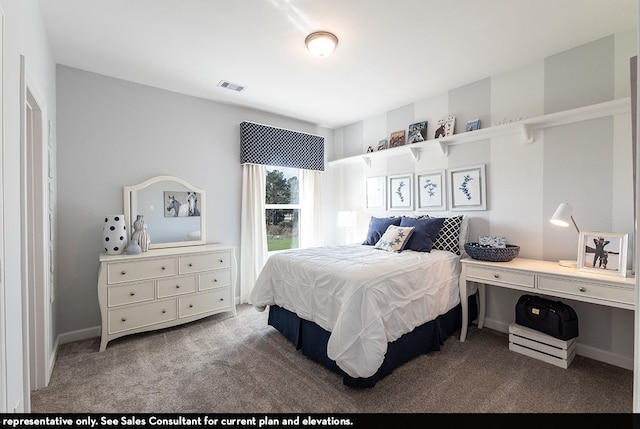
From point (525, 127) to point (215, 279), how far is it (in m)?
3.50

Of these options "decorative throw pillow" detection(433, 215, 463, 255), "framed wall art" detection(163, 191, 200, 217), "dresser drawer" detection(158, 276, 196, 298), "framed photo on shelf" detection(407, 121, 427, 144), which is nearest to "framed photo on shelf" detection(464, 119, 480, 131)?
"framed photo on shelf" detection(407, 121, 427, 144)

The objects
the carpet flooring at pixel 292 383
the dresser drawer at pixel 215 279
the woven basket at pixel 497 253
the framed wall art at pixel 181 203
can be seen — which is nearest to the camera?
the carpet flooring at pixel 292 383

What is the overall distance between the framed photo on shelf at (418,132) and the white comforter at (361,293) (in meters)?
1.49

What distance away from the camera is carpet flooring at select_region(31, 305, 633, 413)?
5.76ft

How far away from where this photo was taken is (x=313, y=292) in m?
2.28

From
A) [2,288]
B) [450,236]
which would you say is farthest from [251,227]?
[2,288]

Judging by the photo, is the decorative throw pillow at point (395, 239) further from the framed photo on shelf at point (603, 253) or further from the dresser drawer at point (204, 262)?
the dresser drawer at point (204, 262)

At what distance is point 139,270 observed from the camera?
2658 mm

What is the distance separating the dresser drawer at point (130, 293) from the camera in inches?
99.1

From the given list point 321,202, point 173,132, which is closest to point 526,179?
point 321,202

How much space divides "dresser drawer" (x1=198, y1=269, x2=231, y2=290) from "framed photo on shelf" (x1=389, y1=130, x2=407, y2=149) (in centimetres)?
272

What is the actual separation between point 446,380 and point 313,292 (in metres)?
1.15

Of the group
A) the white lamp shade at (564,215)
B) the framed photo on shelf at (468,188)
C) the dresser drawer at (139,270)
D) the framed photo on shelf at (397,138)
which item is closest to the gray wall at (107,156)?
the dresser drawer at (139,270)

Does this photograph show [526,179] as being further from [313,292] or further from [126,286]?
[126,286]
